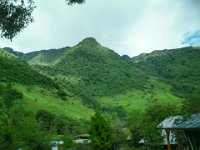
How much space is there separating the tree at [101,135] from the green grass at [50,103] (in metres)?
51.3

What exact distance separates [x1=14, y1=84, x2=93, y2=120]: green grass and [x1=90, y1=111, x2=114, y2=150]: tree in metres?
51.3

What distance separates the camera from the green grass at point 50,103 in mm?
132462

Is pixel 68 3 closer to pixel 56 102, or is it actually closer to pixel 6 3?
pixel 6 3

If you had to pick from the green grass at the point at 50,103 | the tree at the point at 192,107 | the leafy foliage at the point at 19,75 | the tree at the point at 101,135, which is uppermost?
the leafy foliage at the point at 19,75

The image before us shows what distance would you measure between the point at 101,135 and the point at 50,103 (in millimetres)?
67882

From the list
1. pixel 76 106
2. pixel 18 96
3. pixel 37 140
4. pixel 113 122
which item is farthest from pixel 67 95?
pixel 37 140

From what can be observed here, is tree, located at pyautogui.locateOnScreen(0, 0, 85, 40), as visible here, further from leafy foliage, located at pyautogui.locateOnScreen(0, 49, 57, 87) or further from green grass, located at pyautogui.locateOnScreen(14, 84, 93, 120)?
leafy foliage, located at pyautogui.locateOnScreen(0, 49, 57, 87)

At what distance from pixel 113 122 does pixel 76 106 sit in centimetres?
7115

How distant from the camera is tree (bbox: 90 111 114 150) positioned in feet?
249

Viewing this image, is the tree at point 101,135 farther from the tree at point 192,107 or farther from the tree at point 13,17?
the tree at point 13,17

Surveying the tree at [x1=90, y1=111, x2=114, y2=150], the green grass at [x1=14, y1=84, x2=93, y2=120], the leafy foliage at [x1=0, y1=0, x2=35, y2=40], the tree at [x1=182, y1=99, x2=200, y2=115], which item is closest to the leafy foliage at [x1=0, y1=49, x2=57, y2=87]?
the green grass at [x1=14, y1=84, x2=93, y2=120]

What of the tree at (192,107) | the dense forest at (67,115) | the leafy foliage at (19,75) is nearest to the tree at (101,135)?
the dense forest at (67,115)

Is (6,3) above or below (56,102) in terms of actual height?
below

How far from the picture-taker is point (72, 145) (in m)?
80.1
